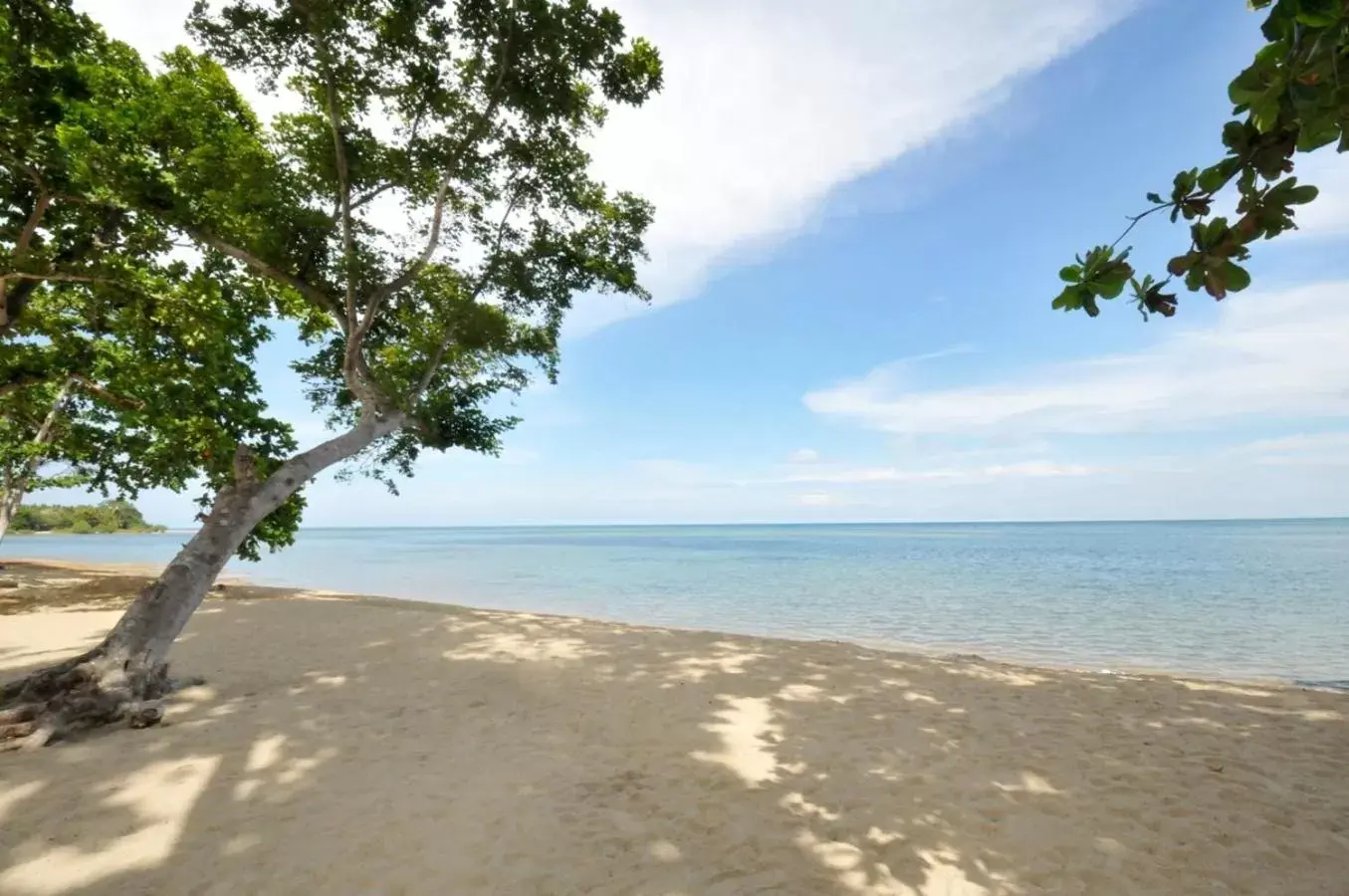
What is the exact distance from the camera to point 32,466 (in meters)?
12.8

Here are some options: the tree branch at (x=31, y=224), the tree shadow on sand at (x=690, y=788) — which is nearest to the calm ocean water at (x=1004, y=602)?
the tree shadow on sand at (x=690, y=788)

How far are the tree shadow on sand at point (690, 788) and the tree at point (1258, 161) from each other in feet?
12.4

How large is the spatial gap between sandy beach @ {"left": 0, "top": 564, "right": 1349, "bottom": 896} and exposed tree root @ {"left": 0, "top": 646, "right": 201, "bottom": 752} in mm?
260

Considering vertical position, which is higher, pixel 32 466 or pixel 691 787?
pixel 32 466

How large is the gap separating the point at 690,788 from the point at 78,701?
6352 millimetres

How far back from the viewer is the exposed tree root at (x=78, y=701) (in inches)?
219

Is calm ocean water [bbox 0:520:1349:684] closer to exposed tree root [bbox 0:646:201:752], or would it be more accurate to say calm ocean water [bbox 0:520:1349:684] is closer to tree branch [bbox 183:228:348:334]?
tree branch [bbox 183:228:348:334]

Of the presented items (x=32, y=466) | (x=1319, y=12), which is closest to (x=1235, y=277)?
(x=1319, y=12)

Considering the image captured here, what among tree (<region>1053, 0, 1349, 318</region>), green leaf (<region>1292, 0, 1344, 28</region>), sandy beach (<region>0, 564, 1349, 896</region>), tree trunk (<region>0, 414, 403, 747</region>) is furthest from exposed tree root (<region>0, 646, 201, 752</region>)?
green leaf (<region>1292, 0, 1344, 28</region>)

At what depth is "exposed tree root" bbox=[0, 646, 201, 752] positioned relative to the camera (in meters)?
5.56

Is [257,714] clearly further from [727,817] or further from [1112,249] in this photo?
[1112,249]

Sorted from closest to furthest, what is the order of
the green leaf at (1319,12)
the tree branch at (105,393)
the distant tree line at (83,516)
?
the green leaf at (1319,12) → the tree branch at (105,393) → the distant tree line at (83,516)

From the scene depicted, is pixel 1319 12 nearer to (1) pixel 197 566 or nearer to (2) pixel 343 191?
→ (1) pixel 197 566

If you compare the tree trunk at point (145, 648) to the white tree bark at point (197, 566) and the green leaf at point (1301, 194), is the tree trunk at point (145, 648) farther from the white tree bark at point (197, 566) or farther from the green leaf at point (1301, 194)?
the green leaf at point (1301, 194)
